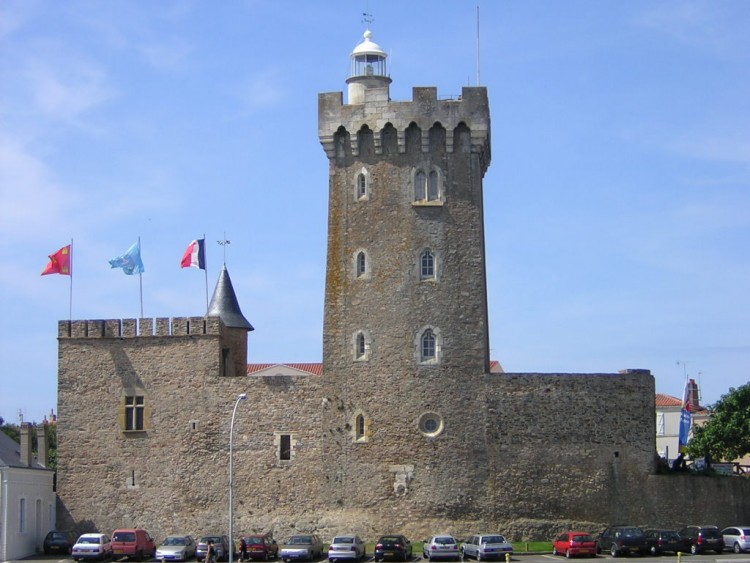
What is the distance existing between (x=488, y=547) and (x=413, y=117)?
58.8ft

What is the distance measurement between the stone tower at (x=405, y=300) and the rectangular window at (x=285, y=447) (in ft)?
5.21

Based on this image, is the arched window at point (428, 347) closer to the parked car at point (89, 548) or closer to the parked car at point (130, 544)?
the parked car at point (130, 544)

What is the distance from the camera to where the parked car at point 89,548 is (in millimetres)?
52531

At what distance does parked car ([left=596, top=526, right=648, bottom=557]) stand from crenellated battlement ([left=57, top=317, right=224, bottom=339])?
18.2 meters

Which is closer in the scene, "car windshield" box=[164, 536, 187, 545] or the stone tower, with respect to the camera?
"car windshield" box=[164, 536, 187, 545]

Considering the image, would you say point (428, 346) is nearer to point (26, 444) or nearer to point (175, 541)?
point (175, 541)

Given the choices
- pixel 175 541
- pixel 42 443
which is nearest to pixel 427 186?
pixel 175 541

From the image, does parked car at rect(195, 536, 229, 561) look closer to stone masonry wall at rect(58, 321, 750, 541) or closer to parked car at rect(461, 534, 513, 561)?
stone masonry wall at rect(58, 321, 750, 541)

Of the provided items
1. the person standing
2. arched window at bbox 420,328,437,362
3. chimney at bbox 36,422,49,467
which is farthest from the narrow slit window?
chimney at bbox 36,422,49,467

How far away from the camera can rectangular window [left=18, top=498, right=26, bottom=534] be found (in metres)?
56.4

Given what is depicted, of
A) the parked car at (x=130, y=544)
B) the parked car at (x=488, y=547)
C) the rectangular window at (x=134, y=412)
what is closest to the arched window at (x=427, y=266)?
the parked car at (x=488, y=547)

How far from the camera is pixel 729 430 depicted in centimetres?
6894

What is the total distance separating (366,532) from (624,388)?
1209cm

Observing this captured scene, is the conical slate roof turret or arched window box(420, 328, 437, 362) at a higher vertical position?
the conical slate roof turret
